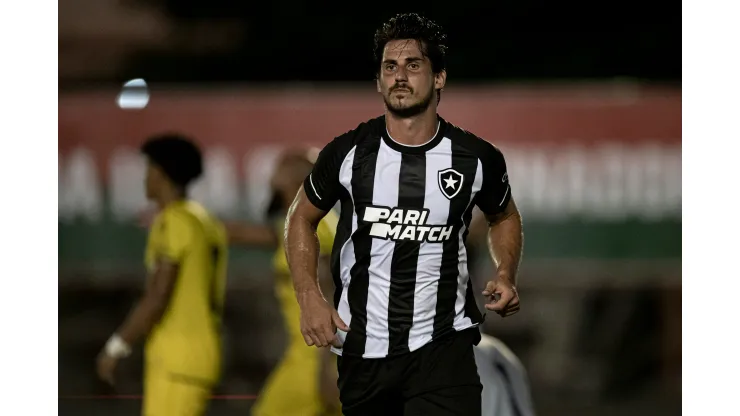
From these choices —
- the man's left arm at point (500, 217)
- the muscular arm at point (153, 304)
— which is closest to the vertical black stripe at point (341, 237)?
the man's left arm at point (500, 217)

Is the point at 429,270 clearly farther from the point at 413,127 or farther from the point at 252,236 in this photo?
the point at 252,236

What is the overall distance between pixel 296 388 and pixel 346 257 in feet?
5.59

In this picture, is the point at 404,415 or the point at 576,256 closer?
the point at 404,415

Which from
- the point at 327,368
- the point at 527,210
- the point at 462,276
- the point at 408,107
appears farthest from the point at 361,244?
the point at 527,210

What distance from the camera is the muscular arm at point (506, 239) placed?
321cm

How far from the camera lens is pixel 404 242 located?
3.13m

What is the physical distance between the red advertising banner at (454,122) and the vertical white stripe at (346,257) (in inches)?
145

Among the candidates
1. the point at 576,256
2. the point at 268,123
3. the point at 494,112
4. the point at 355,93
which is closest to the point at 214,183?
the point at 268,123

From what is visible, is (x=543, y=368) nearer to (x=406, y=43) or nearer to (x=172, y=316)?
(x=172, y=316)

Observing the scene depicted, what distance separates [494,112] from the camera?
6.82m

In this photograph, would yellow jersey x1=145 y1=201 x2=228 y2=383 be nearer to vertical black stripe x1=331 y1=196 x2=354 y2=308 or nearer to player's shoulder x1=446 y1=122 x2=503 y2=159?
vertical black stripe x1=331 y1=196 x2=354 y2=308

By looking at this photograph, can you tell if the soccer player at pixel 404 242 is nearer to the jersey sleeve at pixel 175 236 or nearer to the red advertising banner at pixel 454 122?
the jersey sleeve at pixel 175 236

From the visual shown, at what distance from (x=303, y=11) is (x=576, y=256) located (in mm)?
2289

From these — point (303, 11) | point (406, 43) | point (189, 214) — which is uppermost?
point (303, 11)
